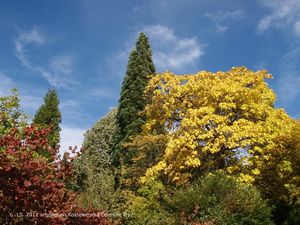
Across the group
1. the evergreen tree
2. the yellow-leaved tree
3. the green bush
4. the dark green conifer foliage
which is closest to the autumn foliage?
the green bush

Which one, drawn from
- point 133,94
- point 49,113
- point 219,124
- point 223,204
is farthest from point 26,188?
point 49,113

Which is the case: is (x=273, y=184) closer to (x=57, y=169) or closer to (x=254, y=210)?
(x=254, y=210)

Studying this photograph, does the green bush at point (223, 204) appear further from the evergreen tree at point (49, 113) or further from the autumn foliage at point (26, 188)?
the evergreen tree at point (49, 113)

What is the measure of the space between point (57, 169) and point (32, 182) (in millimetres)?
913

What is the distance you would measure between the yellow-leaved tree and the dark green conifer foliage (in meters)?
10.5

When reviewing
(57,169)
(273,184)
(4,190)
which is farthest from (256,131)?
(4,190)

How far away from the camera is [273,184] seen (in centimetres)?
1986

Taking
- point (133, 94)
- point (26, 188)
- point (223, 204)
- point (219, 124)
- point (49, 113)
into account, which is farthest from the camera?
point (49, 113)

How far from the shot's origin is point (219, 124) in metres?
18.8

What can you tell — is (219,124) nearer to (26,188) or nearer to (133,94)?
(26,188)

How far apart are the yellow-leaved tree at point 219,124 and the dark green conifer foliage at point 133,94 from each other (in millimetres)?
10469

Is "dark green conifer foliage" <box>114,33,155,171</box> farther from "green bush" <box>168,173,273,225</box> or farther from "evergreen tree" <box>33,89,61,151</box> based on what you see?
"evergreen tree" <box>33,89,61,151</box>

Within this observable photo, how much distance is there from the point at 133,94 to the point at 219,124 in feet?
50.9

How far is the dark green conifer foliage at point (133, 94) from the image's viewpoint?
31578 millimetres
